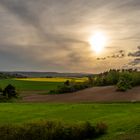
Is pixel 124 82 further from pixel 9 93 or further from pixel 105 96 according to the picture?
pixel 9 93

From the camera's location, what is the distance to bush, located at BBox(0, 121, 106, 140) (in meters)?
22.8

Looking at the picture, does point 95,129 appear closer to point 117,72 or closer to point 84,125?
point 84,125

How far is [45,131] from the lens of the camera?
23.2 meters

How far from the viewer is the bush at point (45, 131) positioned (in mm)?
22781

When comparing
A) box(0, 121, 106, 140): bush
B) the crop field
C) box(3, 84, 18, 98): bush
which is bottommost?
box(0, 121, 106, 140): bush

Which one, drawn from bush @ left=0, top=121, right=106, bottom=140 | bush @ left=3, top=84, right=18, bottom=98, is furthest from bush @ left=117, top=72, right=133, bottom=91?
bush @ left=0, top=121, right=106, bottom=140

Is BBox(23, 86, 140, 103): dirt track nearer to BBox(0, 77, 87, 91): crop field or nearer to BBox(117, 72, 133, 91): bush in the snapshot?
BBox(117, 72, 133, 91): bush

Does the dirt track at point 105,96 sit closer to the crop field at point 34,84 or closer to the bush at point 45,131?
the crop field at point 34,84

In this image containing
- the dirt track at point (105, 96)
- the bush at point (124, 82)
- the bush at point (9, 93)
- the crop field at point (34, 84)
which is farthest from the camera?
the crop field at point (34, 84)

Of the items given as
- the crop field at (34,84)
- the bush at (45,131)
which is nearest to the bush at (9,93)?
the crop field at (34,84)

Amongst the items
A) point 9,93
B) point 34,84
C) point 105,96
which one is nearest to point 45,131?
point 105,96

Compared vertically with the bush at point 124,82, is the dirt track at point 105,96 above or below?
below

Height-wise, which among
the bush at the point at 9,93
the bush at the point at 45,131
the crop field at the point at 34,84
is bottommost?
the bush at the point at 45,131

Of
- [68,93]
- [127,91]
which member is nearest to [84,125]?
[127,91]
